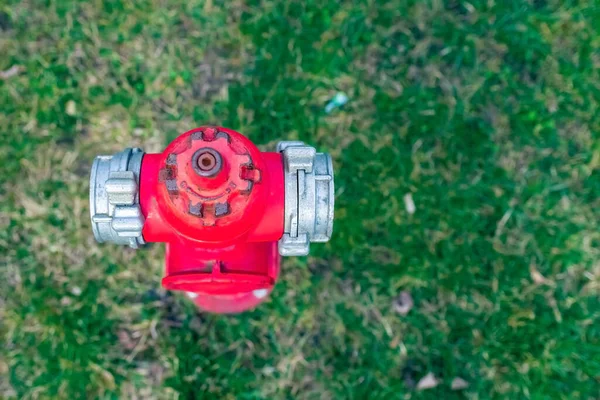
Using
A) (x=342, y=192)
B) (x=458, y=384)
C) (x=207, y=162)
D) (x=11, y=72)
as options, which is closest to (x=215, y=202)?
(x=207, y=162)

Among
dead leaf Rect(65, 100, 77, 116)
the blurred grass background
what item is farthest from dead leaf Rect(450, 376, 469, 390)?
dead leaf Rect(65, 100, 77, 116)

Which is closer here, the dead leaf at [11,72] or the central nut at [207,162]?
the central nut at [207,162]

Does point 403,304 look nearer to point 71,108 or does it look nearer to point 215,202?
point 215,202

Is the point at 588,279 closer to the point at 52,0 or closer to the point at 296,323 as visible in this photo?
the point at 296,323

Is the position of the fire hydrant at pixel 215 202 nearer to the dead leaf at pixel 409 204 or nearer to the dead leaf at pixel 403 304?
the dead leaf at pixel 403 304

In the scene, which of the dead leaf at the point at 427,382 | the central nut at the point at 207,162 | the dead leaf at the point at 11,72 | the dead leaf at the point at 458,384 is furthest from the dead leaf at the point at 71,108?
the dead leaf at the point at 458,384

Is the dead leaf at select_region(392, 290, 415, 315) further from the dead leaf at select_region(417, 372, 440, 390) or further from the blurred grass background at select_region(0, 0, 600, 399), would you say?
the dead leaf at select_region(417, 372, 440, 390)
